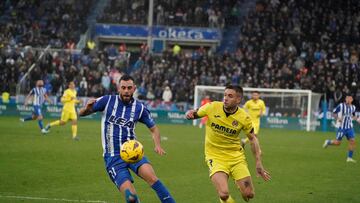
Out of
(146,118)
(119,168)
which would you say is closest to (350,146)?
(146,118)

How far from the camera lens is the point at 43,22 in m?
49.8

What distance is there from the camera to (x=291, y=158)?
2161 centimetres

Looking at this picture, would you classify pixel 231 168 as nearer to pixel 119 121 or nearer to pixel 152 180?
pixel 152 180

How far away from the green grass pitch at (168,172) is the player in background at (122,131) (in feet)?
8.34

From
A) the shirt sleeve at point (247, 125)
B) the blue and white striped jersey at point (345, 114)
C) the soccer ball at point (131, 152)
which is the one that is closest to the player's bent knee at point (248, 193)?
the shirt sleeve at point (247, 125)

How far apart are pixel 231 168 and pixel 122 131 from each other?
6.07 ft

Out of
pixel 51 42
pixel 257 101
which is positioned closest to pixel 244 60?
pixel 51 42

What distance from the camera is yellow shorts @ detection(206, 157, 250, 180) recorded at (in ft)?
35.1

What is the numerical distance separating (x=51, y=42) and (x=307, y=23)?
54.6 ft

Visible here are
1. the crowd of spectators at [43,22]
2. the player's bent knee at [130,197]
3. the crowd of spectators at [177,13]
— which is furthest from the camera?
the crowd of spectators at [177,13]

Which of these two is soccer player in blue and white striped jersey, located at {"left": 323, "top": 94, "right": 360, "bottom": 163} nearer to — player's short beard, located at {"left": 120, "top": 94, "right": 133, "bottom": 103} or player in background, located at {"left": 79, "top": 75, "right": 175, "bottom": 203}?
player in background, located at {"left": 79, "top": 75, "right": 175, "bottom": 203}

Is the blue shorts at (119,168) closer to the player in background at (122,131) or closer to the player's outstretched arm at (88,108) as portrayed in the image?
the player in background at (122,131)

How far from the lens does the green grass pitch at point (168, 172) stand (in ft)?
43.1

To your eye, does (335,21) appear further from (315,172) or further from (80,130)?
(315,172)
